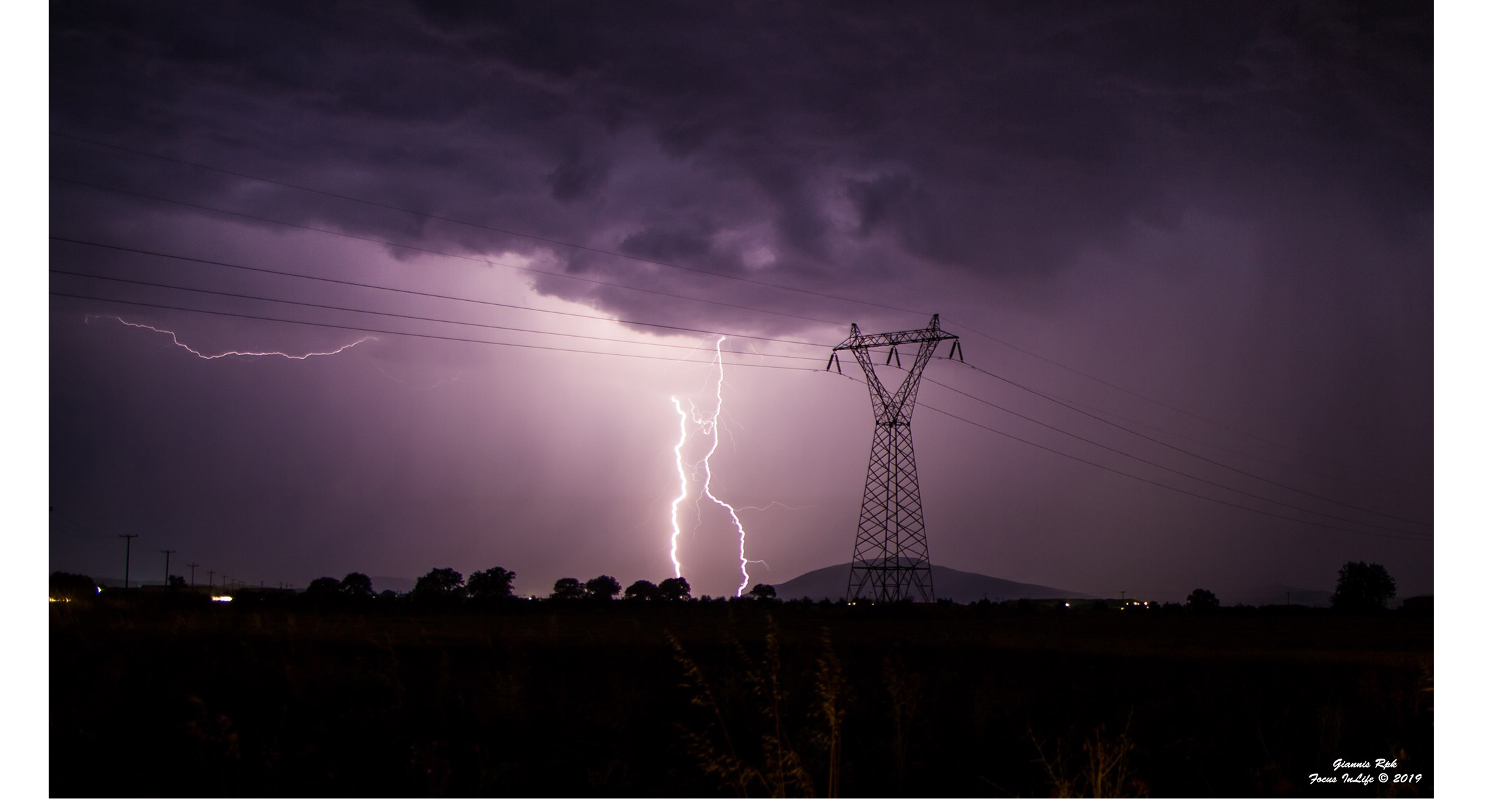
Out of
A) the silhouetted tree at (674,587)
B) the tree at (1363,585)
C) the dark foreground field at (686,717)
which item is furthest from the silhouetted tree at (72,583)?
the tree at (1363,585)

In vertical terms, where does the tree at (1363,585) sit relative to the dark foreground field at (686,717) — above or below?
below

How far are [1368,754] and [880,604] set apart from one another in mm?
26212

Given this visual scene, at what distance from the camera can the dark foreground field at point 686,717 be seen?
10484 millimetres

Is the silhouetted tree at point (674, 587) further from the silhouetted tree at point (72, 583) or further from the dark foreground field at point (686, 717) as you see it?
the dark foreground field at point (686, 717)

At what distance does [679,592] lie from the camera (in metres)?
98.8

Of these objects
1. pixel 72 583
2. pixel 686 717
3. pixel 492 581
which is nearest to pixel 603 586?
pixel 492 581

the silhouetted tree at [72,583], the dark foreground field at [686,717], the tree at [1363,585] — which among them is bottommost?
the tree at [1363,585]

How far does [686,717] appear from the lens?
12656 millimetres

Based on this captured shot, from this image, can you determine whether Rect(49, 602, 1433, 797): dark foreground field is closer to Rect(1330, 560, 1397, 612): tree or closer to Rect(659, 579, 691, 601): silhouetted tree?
Rect(659, 579, 691, 601): silhouetted tree

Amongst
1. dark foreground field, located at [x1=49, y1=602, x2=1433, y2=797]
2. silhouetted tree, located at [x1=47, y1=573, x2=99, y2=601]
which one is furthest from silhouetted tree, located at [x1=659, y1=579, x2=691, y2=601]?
dark foreground field, located at [x1=49, y1=602, x2=1433, y2=797]

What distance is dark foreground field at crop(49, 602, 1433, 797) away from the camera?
10.5m

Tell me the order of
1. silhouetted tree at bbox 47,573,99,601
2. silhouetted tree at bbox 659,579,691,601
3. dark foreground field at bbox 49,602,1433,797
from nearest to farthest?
dark foreground field at bbox 49,602,1433,797 < silhouetted tree at bbox 47,573,99,601 < silhouetted tree at bbox 659,579,691,601
